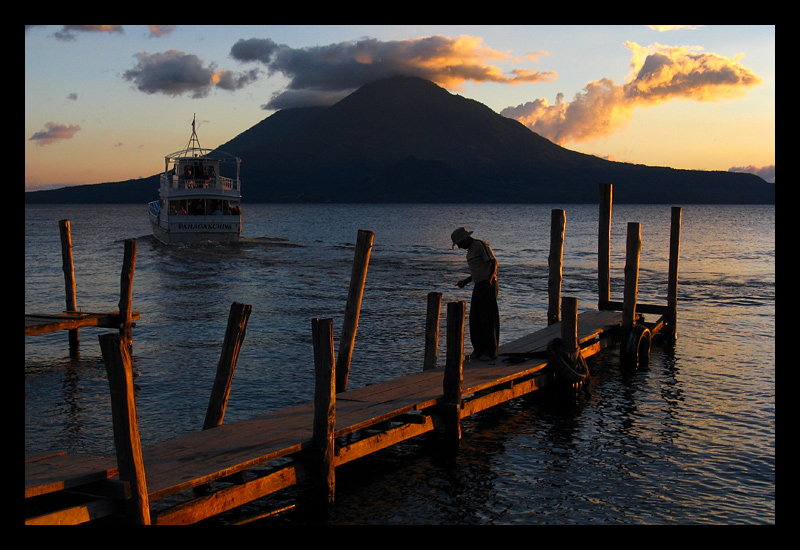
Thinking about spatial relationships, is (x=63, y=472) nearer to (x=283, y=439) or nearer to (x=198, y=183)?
(x=283, y=439)

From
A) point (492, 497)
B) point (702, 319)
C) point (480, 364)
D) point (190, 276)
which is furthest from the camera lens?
point (190, 276)

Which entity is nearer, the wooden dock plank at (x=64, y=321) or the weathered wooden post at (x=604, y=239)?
the wooden dock plank at (x=64, y=321)

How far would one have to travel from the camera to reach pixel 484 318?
11.7 meters

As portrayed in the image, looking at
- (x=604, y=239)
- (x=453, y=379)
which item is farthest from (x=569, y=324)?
(x=604, y=239)

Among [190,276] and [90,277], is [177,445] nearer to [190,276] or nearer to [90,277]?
[190,276]

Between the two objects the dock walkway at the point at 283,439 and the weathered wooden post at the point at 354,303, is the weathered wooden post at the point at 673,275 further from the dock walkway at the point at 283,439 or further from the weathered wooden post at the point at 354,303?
the weathered wooden post at the point at 354,303

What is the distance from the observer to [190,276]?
3416cm

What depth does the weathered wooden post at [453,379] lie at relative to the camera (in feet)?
31.9

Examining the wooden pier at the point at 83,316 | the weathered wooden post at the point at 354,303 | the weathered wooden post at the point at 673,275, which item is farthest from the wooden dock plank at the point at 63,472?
the weathered wooden post at the point at 673,275

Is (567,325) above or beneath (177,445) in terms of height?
above

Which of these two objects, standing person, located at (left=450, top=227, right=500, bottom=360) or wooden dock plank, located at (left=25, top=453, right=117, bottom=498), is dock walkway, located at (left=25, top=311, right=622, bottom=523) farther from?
standing person, located at (left=450, top=227, right=500, bottom=360)

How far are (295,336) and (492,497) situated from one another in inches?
435
